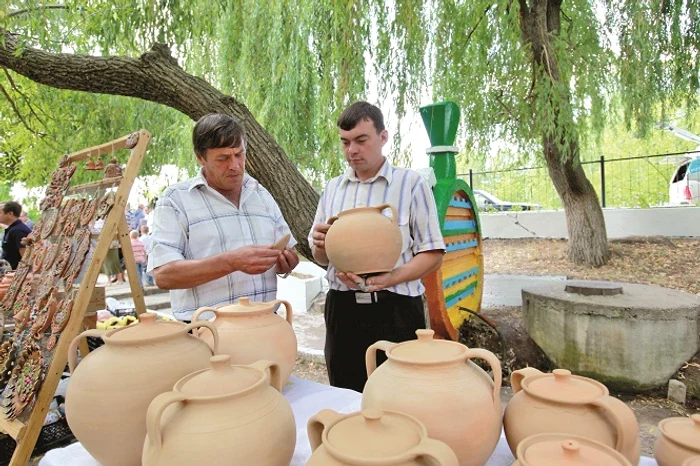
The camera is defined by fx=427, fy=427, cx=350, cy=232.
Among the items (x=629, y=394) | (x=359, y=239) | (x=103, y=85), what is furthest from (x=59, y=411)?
(x=629, y=394)

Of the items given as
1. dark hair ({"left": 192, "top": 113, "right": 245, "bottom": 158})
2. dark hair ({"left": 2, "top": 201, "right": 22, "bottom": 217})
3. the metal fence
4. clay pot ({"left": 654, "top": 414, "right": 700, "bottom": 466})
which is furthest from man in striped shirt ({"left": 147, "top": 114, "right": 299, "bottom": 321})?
the metal fence

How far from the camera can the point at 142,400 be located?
2.93 feet

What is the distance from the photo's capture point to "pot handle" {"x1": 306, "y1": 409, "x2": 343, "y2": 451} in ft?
2.37

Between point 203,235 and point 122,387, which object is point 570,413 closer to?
point 122,387

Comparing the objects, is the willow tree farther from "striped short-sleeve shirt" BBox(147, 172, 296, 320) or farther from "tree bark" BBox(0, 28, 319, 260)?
"striped short-sleeve shirt" BBox(147, 172, 296, 320)

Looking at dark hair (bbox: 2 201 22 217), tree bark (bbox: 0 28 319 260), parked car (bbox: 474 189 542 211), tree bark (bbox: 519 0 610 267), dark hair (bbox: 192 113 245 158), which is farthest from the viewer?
parked car (bbox: 474 189 542 211)

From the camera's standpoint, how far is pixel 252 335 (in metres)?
1.14

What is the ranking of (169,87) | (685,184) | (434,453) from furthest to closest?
(685,184) → (169,87) → (434,453)

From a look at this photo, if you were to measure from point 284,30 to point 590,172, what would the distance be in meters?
6.72

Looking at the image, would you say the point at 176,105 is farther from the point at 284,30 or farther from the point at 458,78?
the point at 458,78

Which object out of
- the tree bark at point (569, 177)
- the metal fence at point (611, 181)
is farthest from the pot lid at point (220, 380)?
the metal fence at point (611, 181)

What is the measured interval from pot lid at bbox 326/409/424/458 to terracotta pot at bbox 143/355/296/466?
0.14 m

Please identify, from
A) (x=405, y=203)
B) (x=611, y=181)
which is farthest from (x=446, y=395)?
(x=611, y=181)

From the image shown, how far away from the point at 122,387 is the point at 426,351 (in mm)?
640
